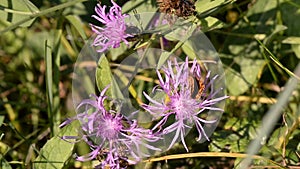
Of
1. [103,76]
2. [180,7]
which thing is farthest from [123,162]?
[180,7]

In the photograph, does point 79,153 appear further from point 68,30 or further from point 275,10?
point 275,10

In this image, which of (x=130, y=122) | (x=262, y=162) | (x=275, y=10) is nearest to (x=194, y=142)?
(x=262, y=162)

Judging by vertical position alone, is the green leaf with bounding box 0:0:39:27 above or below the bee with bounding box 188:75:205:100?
above

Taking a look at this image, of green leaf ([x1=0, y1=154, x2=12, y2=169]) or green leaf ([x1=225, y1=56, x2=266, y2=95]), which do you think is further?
green leaf ([x1=225, y1=56, x2=266, y2=95])

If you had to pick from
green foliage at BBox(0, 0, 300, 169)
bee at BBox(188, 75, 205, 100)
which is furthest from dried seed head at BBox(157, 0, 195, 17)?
bee at BBox(188, 75, 205, 100)

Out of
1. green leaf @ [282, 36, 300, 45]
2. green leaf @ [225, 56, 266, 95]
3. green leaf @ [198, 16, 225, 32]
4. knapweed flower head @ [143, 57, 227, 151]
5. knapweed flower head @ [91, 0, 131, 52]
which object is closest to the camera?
knapweed flower head @ [143, 57, 227, 151]

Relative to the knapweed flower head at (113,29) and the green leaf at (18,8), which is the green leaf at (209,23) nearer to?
the knapweed flower head at (113,29)

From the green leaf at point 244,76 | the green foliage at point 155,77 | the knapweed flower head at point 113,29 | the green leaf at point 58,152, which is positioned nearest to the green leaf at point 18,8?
the green foliage at point 155,77

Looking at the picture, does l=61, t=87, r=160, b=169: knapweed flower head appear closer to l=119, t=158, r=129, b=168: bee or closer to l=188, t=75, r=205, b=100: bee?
l=119, t=158, r=129, b=168: bee
